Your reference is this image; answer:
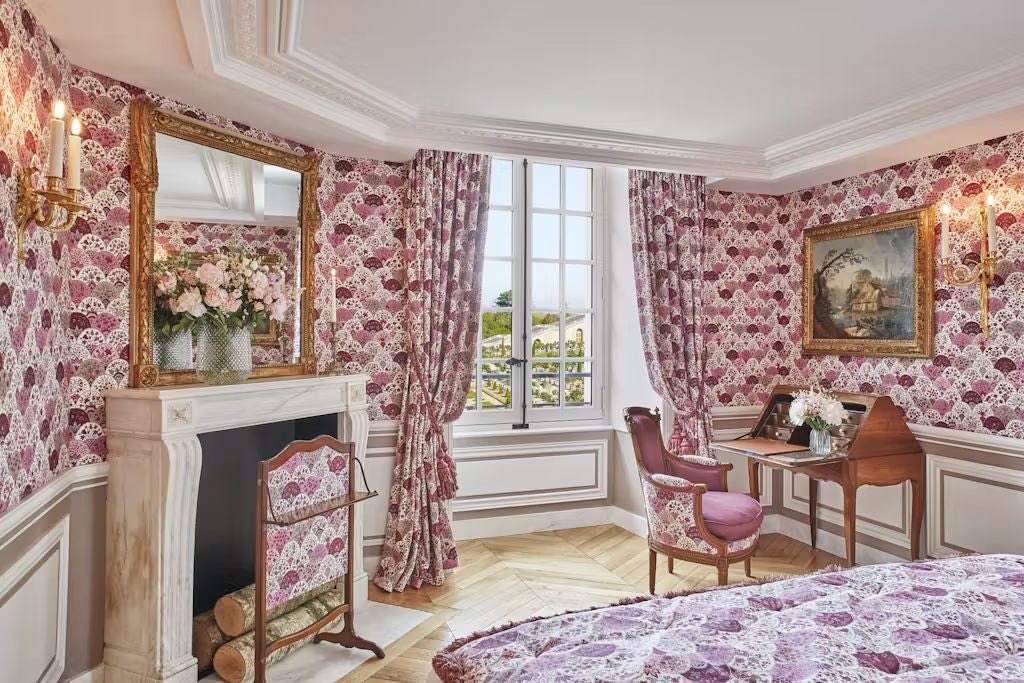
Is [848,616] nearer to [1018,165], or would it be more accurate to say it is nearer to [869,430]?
[869,430]

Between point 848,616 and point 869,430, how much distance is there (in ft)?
7.14

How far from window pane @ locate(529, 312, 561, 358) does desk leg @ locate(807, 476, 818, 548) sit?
78.9 inches

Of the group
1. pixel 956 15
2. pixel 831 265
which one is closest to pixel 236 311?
pixel 956 15

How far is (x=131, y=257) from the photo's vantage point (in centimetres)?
265

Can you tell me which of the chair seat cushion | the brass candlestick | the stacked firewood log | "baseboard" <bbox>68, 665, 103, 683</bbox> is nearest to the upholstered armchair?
the chair seat cushion

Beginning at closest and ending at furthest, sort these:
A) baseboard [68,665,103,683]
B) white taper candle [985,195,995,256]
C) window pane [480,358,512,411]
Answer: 1. baseboard [68,665,103,683]
2. white taper candle [985,195,995,256]
3. window pane [480,358,512,411]

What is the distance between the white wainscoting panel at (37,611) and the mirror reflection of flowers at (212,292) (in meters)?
0.91

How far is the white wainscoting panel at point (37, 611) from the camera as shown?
1871mm

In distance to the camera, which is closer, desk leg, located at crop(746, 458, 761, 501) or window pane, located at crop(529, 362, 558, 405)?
desk leg, located at crop(746, 458, 761, 501)

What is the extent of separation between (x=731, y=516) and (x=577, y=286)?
222cm

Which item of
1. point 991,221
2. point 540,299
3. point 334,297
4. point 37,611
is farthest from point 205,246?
point 991,221

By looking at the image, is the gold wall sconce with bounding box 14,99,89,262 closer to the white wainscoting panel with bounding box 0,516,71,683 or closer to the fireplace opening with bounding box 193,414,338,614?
the white wainscoting panel with bounding box 0,516,71,683

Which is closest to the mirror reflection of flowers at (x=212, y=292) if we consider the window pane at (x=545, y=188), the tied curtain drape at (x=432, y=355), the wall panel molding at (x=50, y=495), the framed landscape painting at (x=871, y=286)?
the wall panel molding at (x=50, y=495)

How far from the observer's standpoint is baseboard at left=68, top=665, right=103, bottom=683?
8.01 feet
